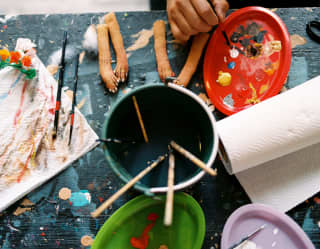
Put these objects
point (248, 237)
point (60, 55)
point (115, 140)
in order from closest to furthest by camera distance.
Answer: point (115, 140), point (248, 237), point (60, 55)

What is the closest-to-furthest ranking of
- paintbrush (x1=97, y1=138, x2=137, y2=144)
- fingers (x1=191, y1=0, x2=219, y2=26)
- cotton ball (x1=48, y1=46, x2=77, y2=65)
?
paintbrush (x1=97, y1=138, x2=137, y2=144), fingers (x1=191, y1=0, x2=219, y2=26), cotton ball (x1=48, y1=46, x2=77, y2=65)

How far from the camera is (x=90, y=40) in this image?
2.26 feet

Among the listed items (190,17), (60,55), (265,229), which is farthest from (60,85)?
(265,229)

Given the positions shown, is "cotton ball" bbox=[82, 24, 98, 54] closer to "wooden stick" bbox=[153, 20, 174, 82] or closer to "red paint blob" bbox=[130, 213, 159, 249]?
"wooden stick" bbox=[153, 20, 174, 82]

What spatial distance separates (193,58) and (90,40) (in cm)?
28

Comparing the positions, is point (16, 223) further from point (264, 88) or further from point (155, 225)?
point (264, 88)

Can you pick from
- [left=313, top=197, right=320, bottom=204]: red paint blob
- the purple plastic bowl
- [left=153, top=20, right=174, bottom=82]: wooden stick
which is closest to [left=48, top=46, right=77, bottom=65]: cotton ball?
[left=153, top=20, right=174, bottom=82]: wooden stick

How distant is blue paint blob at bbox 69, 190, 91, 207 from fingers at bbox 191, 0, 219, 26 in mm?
495

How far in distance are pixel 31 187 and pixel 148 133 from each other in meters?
0.32

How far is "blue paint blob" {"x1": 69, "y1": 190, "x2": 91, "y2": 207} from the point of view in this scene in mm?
622

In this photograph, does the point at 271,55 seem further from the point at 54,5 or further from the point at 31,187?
the point at 54,5

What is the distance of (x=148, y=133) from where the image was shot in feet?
1.85

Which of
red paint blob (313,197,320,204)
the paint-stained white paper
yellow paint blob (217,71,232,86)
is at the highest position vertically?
yellow paint blob (217,71,232,86)

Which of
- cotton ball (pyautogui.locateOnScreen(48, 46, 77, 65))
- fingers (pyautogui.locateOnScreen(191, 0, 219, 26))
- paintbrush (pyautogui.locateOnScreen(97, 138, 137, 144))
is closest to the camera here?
paintbrush (pyautogui.locateOnScreen(97, 138, 137, 144))
